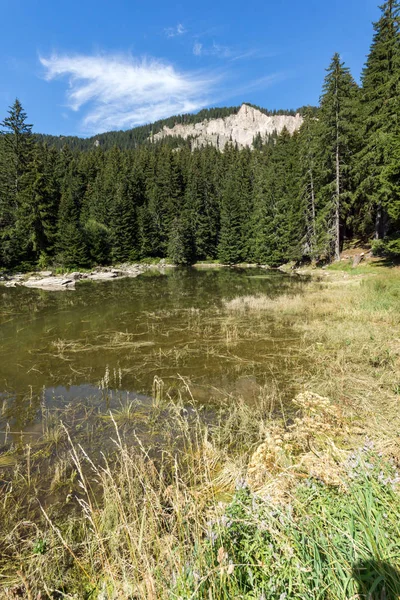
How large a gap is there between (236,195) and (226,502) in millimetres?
55603

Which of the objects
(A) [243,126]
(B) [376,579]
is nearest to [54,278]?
(B) [376,579]

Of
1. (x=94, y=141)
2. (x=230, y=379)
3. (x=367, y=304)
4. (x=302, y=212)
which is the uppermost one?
(x=94, y=141)

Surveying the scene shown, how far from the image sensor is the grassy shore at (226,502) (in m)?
2.03

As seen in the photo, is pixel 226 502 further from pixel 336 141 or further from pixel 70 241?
pixel 70 241

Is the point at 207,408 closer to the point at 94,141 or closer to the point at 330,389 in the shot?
the point at 330,389

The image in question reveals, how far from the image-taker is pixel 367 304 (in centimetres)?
1340

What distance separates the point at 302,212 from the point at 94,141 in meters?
190

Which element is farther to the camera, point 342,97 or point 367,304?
point 342,97

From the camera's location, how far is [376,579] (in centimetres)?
172

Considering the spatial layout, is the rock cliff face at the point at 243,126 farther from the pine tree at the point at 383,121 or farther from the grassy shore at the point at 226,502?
the grassy shore at the point at 226,502

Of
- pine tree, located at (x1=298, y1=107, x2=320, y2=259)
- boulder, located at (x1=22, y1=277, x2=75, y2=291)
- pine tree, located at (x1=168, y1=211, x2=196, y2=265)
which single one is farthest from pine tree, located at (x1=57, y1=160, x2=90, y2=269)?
pine tree, located at (x1=298, y1=107, x2=320, y2=259)

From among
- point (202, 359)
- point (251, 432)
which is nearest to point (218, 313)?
point (202, 359)

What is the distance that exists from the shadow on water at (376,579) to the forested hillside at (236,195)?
74.3 ft

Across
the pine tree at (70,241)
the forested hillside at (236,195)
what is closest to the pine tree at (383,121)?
the forested hillside at (236,195)
